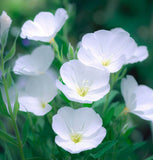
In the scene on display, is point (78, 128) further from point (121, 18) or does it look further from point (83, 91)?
point (121, 18)

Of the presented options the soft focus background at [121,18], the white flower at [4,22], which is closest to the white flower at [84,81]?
the white flower at [4,22]

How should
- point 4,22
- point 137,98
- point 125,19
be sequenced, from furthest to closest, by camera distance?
1. point 125,19
2. point 137,98
3. point 4,22

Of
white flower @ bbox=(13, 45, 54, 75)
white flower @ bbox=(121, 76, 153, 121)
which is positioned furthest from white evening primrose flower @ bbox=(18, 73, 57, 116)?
white flower @ bbox=(121, 76, 153, 121)

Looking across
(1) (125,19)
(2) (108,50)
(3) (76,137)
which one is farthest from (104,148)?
(1) (125,19)

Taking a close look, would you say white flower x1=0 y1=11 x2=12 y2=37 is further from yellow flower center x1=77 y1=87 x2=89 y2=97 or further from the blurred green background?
the blurred green background

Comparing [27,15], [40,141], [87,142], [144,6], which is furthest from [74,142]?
[144,6]

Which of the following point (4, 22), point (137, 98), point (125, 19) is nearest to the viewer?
point (4, 22)
